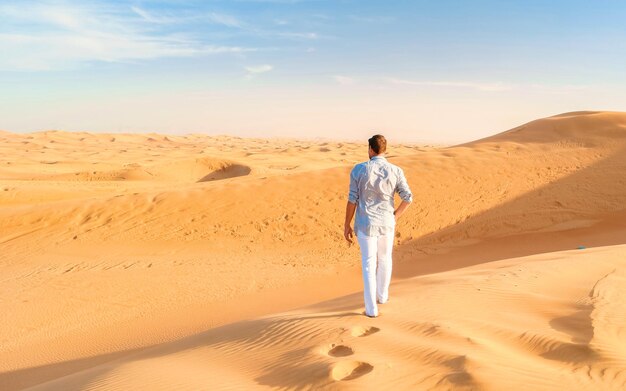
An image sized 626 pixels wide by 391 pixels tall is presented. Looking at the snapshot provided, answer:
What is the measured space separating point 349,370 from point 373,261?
1.22 metres

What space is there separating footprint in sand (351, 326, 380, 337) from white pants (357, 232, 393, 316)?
0.28 metres

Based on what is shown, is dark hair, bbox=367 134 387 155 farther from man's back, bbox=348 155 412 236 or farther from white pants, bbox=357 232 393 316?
white pants, bbox=357 232 393 316

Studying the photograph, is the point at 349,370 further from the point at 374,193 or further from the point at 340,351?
the point at 374,193

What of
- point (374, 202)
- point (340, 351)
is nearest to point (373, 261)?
point (374, 202)

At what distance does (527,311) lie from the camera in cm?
482

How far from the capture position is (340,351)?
4.00m

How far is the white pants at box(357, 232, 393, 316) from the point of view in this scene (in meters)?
4.55

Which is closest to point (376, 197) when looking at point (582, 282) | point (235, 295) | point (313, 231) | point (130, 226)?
point (582, 282)

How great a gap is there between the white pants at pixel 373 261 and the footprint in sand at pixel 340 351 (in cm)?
74

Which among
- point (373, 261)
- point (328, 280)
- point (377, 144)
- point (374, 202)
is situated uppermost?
point (377, 144)

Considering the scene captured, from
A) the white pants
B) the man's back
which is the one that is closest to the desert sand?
the white pants

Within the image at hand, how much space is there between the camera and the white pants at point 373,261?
4.55 metres

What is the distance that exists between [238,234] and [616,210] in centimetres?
960

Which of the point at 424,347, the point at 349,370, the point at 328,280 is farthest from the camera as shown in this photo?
the point at 328,280
